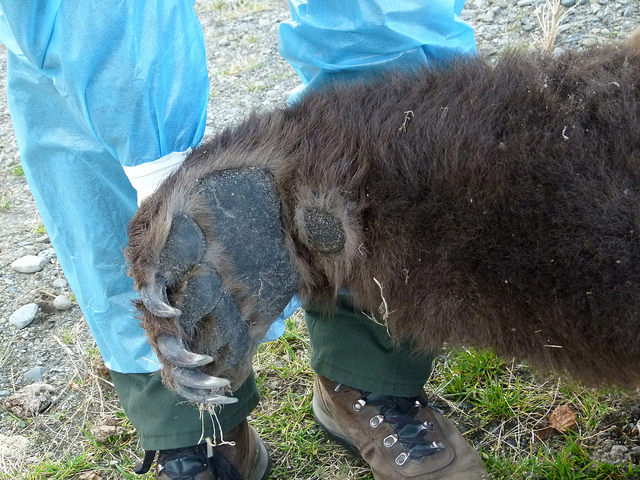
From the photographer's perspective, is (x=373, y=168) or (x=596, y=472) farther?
(x=596, y=472)

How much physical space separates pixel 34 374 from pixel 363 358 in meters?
1.34

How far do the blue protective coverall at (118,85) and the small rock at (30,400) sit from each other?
0.51 meters

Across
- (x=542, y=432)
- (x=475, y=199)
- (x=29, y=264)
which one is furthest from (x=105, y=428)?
(x=475, y=199)

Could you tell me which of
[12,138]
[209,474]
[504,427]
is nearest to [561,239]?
[504,427]

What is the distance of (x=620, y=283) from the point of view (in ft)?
4.71

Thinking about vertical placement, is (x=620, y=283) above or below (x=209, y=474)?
above

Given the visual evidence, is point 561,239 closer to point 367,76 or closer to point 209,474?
point 367,76

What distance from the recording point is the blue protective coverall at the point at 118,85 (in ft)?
5.65

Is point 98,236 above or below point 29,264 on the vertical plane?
above

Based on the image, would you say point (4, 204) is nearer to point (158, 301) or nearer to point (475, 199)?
point (158, 301)

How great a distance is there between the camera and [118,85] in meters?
1.76

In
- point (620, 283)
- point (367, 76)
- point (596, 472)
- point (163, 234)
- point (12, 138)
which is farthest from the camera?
point (12, 138)

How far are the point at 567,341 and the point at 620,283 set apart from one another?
19 centimetres

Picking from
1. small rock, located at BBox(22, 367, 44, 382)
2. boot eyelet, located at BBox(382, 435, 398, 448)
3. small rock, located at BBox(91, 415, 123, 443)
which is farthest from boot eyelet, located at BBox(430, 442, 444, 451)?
small rock, located at BBox(22, 367, 44, 382)
